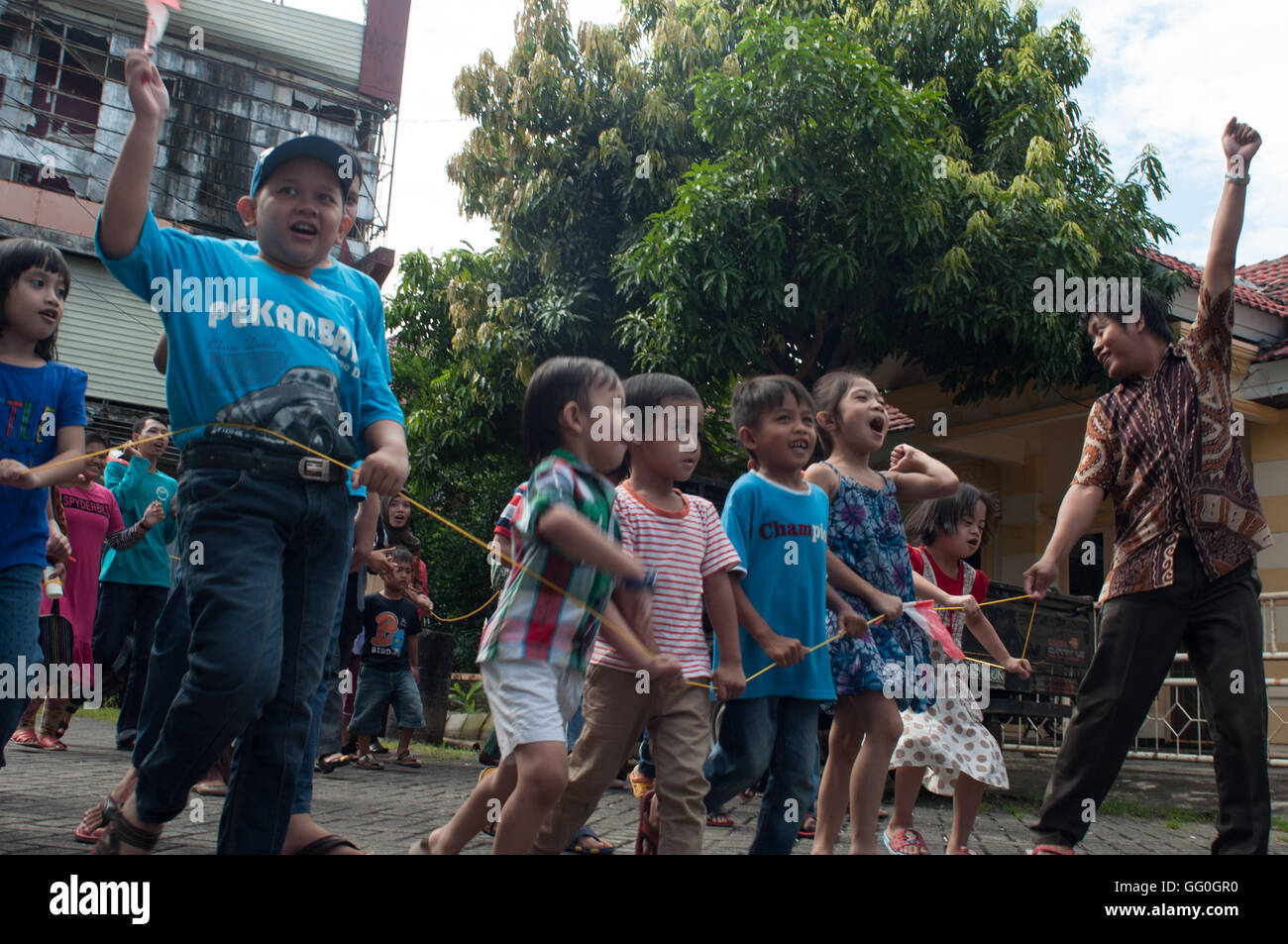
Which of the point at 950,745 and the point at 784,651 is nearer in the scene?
the point at 784,651

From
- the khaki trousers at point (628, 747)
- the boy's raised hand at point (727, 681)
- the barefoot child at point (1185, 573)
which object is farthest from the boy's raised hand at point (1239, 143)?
the khaki trousers at point (628, 747)

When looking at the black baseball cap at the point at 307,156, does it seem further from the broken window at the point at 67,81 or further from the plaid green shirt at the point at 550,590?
the broken window at the point at 67,81

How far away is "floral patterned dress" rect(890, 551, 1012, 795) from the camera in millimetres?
4281

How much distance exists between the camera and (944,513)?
16.3ft

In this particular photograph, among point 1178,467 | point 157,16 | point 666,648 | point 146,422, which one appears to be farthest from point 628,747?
point 146,422

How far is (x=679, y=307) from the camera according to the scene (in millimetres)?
10141

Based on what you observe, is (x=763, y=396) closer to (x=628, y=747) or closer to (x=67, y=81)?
(x=628, y=747)

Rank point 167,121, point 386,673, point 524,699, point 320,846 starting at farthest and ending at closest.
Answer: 1. point 167,121
2. point 386,673
3. point 320,846
4. point 524,699

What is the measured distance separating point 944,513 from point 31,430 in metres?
3.72

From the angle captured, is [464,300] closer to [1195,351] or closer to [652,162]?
[652,162]

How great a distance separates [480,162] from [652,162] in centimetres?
224

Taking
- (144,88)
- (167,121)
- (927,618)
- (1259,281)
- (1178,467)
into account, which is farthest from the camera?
(167,121)

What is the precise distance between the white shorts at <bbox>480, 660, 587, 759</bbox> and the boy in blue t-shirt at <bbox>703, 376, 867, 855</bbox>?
82 centimetres
